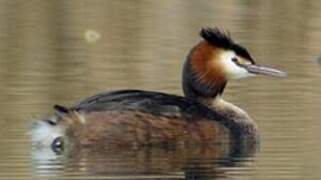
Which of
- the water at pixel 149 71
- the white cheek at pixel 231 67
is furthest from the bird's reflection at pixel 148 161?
the white cheek at pixel 231 67

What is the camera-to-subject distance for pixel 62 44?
18625mm

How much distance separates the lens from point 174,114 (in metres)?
13.0

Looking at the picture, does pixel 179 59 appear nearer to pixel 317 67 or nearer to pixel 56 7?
pixel 317 67

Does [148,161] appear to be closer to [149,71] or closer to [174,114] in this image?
[174,114]

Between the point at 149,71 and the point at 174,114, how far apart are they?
11.6 ft

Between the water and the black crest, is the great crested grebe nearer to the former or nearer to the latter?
the black crest

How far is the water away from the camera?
11859mm

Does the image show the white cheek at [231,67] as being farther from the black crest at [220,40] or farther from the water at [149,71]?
the water at [149,71]

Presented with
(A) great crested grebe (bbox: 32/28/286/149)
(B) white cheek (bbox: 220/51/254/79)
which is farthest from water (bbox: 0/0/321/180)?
(B) white cheek (bbox: 220/51/254/79)

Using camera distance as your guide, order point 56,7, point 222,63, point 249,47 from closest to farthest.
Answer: point 222,63, point 249,47, point 56,7

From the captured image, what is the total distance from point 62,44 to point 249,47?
1.95 m

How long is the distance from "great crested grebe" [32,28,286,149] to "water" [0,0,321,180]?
167 mm

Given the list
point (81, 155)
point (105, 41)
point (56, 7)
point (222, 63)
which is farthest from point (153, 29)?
point (81, 155)

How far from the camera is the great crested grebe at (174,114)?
41.2 ft
